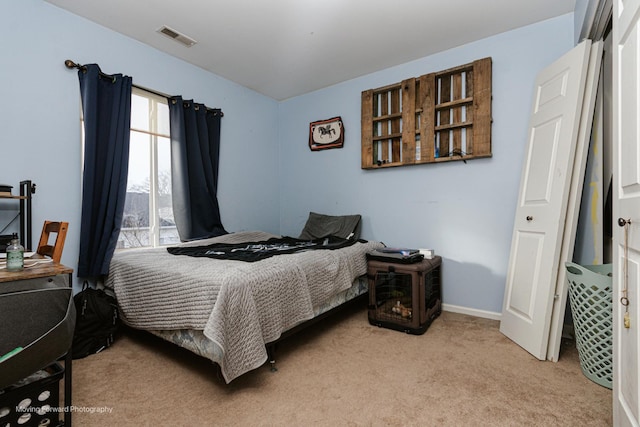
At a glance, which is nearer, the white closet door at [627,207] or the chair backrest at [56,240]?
the white closet door at [627,207]

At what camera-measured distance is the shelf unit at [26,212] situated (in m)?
1.94

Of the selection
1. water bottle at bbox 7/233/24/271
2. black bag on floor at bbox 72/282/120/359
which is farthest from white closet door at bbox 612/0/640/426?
black bag on floor at bbox 72/282/120/359

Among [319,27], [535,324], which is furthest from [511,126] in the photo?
[319,27]

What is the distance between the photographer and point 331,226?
333 centimetres

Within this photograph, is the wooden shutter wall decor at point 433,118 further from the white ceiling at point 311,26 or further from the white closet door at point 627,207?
the white closet door at point 627,207

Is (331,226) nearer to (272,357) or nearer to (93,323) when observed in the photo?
(272,357)

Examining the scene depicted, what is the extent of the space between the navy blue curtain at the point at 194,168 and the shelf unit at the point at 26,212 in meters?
1.03

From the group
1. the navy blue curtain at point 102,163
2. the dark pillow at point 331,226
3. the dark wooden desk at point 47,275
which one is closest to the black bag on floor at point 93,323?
the navy blue curtain at point 102,163

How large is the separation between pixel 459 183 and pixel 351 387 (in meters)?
1.98

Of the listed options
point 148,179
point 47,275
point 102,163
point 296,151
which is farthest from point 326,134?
point 47,275

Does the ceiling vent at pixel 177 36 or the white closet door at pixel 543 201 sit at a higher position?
the ceiling vent at pixel 177 36

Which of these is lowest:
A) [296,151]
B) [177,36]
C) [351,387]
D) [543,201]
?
[351,387]

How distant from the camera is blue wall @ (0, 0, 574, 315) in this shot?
2143mm

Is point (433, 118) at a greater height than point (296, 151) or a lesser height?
greater
